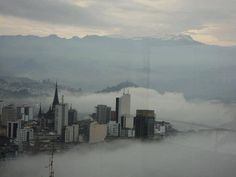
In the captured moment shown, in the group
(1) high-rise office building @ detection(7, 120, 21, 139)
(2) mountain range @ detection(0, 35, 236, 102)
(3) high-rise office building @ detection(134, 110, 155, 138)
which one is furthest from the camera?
(1) high-rise office building @ detection(7, 120, 21, 139)

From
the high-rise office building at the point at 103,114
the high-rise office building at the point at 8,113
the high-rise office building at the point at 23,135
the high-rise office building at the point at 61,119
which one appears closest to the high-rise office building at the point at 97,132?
the high-rise office building at the point at 103,114

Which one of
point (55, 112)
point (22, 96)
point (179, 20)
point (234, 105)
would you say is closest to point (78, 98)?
point (55, 112)

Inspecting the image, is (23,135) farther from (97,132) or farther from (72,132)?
(97,132)

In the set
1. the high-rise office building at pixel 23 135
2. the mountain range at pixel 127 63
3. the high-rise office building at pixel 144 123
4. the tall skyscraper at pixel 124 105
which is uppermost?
the mountain range at pixel 127 63

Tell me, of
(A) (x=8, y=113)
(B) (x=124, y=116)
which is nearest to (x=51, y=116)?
(A) (x=8, y=113)

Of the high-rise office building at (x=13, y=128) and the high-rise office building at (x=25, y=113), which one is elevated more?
the high-rise office building at (x=25, y=113)

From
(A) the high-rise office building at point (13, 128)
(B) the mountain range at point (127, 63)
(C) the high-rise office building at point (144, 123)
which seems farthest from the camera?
(A) the high-rise office building at point (13, 128)

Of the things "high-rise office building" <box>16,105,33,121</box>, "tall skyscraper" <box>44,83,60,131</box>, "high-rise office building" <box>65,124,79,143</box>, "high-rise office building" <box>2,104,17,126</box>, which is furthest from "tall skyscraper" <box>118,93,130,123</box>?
"high-rise office building" <box>2,104,17,126</box>

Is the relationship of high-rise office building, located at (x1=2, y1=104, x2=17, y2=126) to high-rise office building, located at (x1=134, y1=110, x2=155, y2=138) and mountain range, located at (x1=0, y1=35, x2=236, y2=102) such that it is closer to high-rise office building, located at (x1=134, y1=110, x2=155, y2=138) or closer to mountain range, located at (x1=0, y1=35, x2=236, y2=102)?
mountain range, located at (x1=0, y1=35, x2=236, y2=102)

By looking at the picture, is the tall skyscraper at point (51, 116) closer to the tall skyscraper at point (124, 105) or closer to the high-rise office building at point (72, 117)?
the high-rise office building at point (72, 117)
